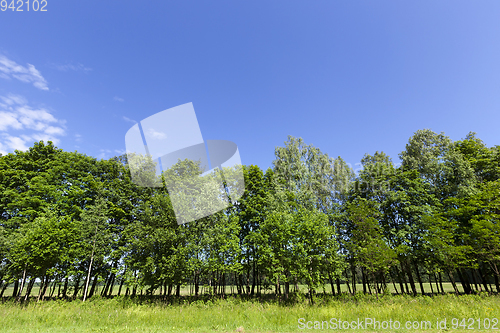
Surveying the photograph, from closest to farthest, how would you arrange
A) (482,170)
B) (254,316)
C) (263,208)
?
(254,316) < (263,208) < (482,170)

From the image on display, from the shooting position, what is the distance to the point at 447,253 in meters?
18.7

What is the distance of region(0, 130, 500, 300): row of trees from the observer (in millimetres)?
17203

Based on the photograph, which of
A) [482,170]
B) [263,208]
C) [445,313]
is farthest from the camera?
[482,170]

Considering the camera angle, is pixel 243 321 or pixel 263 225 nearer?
pixel 243 321

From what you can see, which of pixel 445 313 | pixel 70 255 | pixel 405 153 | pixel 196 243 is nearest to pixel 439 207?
pixel 405 153

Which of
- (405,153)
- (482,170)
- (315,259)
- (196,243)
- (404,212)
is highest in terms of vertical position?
(405,153)

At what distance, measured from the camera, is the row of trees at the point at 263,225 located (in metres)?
17.2

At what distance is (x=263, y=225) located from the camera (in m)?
18.3

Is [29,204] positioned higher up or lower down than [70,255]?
higher up

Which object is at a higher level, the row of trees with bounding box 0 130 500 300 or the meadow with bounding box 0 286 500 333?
the row of trees with bounding box 0 130 500 300

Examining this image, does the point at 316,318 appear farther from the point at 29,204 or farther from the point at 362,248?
the point at 29,204

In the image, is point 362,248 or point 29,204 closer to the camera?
point 362,248

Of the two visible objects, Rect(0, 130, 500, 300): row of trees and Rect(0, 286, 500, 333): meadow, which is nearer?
Rect(0, 286, 500, 333): meadow

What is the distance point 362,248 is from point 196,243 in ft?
45.4
